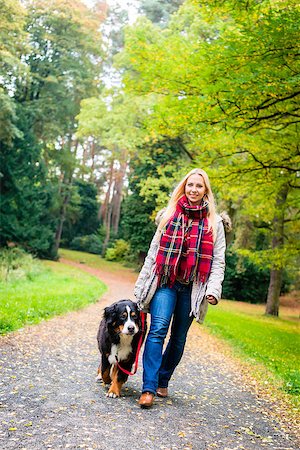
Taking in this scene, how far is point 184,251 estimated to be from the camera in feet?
14.6

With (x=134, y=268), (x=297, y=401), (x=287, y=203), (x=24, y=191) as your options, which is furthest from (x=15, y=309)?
(x=134, y=268)

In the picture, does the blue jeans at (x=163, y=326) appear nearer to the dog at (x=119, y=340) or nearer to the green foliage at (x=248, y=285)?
the dog at (x=119, y=340)

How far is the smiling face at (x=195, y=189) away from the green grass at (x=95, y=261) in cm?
2706

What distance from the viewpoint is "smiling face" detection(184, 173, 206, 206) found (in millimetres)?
4602

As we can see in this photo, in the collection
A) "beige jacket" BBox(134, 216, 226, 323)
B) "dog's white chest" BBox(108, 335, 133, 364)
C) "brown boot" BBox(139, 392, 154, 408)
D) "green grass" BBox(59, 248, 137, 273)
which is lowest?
"green grass" BBox(59, 248, 137, 273)

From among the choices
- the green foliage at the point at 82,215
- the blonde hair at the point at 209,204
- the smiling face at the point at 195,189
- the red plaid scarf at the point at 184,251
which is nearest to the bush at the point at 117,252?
the green foliage at the point at 82,215

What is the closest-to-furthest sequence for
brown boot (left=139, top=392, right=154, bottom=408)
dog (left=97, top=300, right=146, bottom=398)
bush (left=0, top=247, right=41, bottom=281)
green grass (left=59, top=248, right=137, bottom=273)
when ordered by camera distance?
brown boot (left=139, top=392, right=154, bottom=408)
dog (left=97, top=300, right=146, bottom=398)
bush (left=0, top=247, right=41, bottom=281)
green grass (left=59, top=248, right=137, bottom=273)

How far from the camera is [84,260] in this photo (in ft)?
114

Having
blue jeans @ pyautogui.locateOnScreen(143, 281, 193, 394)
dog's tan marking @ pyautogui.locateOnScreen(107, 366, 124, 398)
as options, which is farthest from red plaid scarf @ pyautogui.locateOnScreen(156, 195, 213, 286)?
dog's tan marking @ pyautogui.locateOnScreen(107, 366, 124, 398)

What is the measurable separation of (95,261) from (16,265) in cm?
1453

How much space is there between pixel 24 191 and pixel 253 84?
67.9 feet

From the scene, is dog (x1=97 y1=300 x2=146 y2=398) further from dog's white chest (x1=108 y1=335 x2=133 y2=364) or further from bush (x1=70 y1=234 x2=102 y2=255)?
bush (x1=70 y1=234 x2=102 y2=255)

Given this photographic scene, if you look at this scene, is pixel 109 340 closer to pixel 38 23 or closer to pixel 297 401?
pixel 297 401

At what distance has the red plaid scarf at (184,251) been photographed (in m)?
4.37
